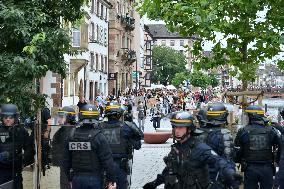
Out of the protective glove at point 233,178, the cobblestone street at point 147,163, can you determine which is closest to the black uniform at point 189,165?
the protective glove at point 233,178

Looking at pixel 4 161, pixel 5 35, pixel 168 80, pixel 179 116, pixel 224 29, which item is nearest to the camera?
pixel 179 116

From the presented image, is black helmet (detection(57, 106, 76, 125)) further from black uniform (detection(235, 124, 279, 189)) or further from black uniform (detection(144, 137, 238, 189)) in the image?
black uniform (detection(144, 137, 238, 189))

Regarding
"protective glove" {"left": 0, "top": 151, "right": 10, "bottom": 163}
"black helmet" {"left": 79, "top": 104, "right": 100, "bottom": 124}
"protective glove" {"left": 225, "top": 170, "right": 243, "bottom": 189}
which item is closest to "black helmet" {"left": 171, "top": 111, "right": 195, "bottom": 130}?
"protective glove" {"left": 225, "top": 170, "right": 243, "bottom": 189}

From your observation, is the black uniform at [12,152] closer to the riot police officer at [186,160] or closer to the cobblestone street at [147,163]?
the riot police officer at [186,160]

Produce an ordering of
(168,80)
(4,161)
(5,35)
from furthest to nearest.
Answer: (168,80), (5,35), (4,161)

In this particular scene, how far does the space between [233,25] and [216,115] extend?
18.3ft

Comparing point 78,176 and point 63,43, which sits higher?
point 63,43

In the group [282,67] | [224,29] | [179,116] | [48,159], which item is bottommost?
[48,159]

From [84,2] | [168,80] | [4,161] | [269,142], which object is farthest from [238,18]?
[168,80]

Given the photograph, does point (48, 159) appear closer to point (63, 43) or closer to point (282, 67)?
point (63, 43)

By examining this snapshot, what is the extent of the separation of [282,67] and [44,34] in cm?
754

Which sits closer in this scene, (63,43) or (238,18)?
(63,43)

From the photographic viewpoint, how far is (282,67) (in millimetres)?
14594

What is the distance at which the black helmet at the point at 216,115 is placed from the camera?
8711 mm
